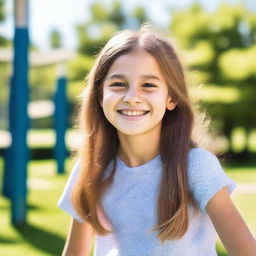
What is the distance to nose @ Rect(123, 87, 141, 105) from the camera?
75.2 inches

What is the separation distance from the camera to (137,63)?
192cm

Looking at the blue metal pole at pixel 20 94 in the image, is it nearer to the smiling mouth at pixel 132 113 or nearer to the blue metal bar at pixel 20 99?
the blue metal bar at pixel 20 99

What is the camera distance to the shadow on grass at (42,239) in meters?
4.74

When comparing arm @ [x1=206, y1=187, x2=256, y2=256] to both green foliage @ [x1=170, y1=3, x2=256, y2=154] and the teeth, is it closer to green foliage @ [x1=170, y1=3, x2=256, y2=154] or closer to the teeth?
the teeth

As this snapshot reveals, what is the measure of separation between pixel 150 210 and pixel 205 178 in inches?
8.8

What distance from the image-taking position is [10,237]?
5246 mm

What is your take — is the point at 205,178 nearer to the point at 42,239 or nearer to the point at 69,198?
the point at 69,198

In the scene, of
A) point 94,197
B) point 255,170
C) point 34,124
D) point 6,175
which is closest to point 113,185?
point 94,197

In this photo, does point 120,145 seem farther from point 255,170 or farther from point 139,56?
point 255,170

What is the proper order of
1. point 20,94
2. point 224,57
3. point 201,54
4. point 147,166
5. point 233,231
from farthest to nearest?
point 224,57, point 201,54, point 20,94, point 147,166, point 233,231

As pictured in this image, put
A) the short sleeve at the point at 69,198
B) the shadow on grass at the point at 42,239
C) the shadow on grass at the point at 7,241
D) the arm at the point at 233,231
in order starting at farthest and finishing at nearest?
the shadow on grass at the point at 7,241, the shadow on grass at the point at 42,239, the short sleeve at the point at 69,198, the arm at the point at 233,231

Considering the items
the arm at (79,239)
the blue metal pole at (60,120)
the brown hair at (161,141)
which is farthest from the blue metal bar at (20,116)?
the blue metal pole at (60,120)

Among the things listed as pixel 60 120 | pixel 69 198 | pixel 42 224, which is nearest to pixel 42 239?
pixel 42 224

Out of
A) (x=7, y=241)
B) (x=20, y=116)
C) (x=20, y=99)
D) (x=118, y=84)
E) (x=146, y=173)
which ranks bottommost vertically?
(x=7, y=241)
